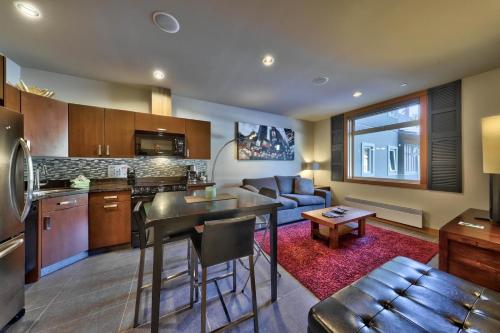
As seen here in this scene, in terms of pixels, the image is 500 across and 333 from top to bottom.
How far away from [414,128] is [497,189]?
6.71 ft

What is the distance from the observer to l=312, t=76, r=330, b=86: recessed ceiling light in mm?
2858

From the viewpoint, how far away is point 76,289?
1.83m

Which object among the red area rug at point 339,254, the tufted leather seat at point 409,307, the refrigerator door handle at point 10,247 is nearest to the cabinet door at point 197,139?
the red area rug at point 339,254

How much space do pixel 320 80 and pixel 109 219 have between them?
3.75m

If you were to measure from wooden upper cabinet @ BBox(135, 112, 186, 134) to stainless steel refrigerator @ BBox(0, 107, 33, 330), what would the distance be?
1470 mm

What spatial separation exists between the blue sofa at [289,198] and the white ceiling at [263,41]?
6.78 ft

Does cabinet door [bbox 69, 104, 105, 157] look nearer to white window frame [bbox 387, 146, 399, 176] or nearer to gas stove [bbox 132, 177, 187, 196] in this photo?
gas stove [bbox 132, 177, 187, 196]

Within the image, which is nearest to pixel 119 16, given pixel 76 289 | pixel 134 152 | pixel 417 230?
pixel 134 152

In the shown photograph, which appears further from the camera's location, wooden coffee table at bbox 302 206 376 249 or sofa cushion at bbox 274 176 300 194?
sofa cushion at bbox 274 176 300 194

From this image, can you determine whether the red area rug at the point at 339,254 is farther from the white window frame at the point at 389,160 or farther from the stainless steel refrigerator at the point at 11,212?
the stainless steel refrigerator at the point at 11,212

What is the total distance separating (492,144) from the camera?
182 cm

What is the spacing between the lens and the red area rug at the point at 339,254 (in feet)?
6.45

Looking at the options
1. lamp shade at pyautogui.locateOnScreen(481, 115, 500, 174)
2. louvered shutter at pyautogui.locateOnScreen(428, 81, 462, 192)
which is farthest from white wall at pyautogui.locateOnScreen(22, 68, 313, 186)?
lamp shade at pyautogui.locateOnScreen(481, 115, 500, 174)

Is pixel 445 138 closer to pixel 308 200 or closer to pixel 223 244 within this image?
pixel 308 200
